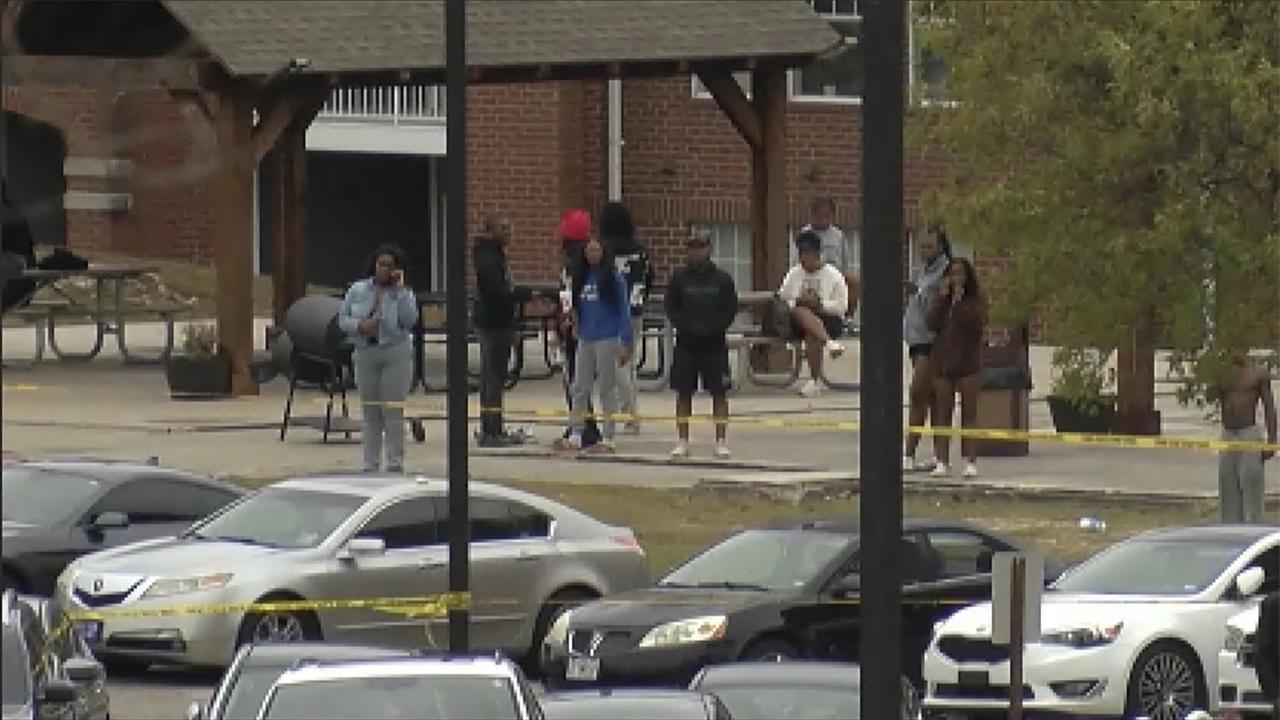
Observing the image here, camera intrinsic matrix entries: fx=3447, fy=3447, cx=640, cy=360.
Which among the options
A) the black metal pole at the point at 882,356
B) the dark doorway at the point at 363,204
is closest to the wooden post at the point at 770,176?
the dark doorway at the point at 363,204

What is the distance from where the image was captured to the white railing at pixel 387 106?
4659cm

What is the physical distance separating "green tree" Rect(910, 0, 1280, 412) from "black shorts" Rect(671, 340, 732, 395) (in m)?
5.37

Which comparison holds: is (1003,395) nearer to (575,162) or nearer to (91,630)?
(91,630)

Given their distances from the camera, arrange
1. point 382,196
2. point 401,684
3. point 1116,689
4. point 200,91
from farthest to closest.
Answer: point 382,196
point 200,91
point 1116,689
point 401,684

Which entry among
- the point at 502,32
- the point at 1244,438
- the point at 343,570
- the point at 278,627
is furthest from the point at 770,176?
the point at 278,627

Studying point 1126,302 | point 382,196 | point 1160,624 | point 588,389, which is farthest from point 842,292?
point 382,196

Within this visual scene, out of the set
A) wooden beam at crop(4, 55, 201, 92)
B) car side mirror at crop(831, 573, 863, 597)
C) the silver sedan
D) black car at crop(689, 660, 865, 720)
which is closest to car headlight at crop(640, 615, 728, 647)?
car side mirror at crop(831, 573, 863, 597)

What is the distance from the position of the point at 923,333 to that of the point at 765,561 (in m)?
7.29

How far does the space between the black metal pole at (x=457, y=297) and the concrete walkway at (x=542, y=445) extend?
27.4 ft

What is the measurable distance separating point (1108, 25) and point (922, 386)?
6.08 meters

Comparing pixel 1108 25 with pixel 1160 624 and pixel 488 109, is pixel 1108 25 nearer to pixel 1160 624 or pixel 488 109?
pixel 1160 624

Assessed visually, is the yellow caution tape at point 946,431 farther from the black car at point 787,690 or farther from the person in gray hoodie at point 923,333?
the black car at point 787,690

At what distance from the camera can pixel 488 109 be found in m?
44.7

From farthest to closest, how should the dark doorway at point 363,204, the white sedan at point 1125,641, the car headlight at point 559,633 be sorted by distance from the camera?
the dark doorway at point 363,204 < the car headlight at point 559,633 < the white sedan at point 1125,641
